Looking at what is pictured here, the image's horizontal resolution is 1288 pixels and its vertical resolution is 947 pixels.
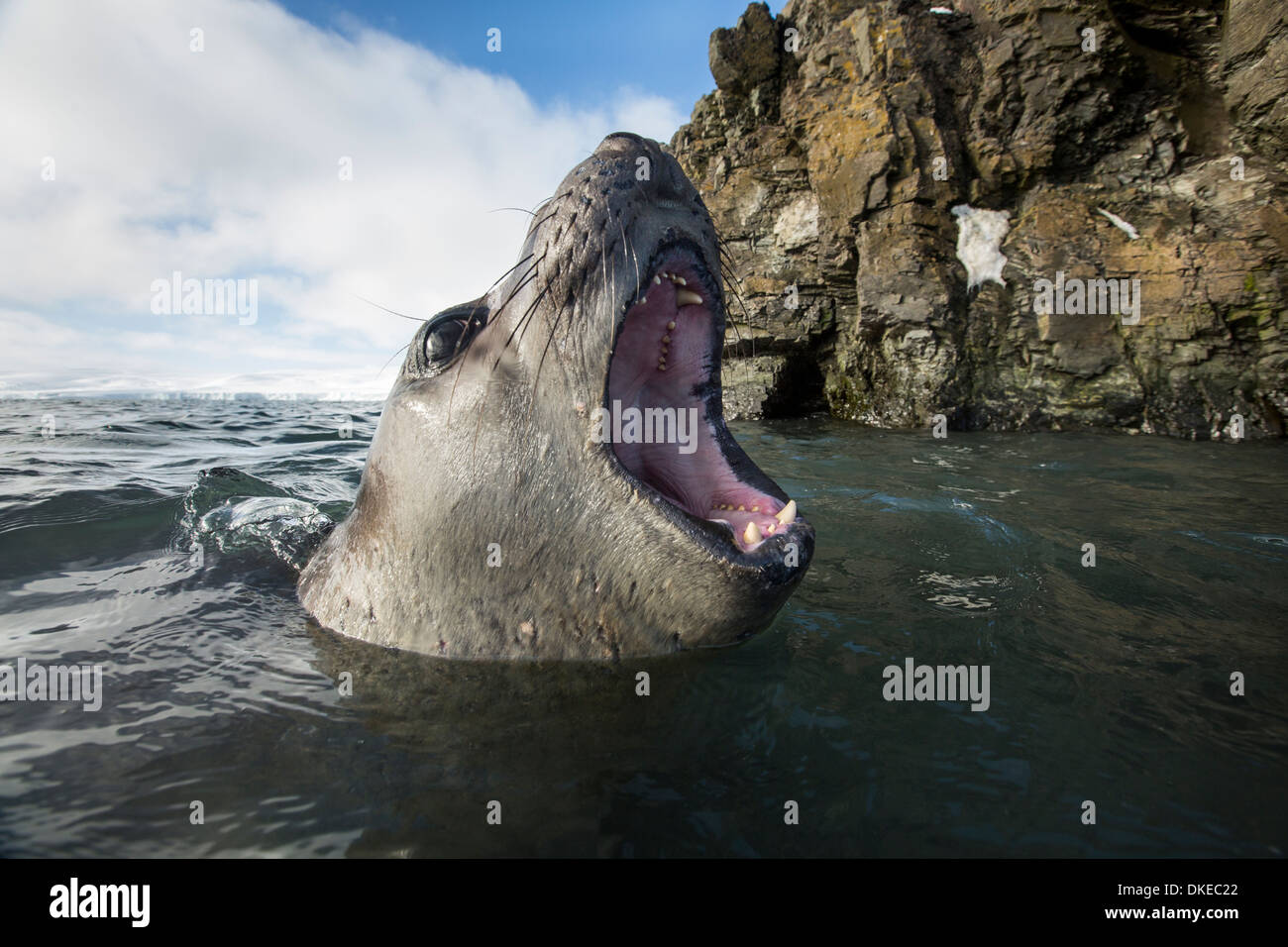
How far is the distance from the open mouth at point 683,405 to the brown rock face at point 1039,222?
458 centimetres

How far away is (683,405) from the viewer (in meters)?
2.81

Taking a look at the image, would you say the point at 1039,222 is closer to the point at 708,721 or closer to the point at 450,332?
the point at 450,332

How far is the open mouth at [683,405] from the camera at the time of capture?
8.34ft

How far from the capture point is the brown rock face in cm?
780

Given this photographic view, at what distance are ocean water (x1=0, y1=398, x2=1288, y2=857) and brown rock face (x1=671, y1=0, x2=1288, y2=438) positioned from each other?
497 centimetres

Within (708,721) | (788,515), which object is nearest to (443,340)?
(788,515)

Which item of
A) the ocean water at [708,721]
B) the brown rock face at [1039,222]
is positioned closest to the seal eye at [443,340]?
the ocean water at [708,721]

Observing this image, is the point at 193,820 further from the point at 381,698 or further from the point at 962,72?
the point at 962,72

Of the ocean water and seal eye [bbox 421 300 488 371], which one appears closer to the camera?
the ocean water

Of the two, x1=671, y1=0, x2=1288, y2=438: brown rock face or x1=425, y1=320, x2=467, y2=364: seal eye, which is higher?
x1=671, y1=0, x2=1288, y2=438: brown rock face

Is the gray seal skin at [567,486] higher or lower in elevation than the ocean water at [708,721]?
higher

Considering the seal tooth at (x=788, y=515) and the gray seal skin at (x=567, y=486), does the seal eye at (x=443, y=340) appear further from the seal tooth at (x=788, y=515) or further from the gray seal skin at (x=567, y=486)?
the seal tooth at (x=788, y=515)

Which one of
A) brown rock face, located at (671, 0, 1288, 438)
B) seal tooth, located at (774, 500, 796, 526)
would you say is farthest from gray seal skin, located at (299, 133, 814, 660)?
brown rock face, located at (671, 0, 1288, 438)

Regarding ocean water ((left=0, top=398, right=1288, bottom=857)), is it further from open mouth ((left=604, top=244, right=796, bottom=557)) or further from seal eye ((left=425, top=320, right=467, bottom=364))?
seal eye ((left=425, top=320, right=467, bottom=364))
